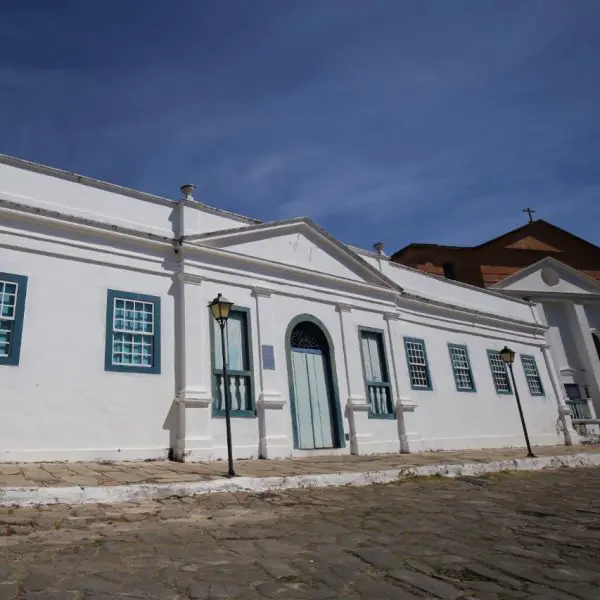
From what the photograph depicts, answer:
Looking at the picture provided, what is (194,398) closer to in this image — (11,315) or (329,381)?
(11,315)

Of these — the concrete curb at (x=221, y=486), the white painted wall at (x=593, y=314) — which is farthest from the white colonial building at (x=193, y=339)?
the white painted wall at (x=593, y=314)

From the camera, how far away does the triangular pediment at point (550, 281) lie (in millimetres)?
20391

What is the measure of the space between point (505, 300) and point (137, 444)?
14563mm

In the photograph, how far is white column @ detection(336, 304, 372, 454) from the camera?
1135 cm

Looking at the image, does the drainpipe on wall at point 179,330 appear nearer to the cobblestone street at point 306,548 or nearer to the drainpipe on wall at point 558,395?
the cobblestone street at point 306,548

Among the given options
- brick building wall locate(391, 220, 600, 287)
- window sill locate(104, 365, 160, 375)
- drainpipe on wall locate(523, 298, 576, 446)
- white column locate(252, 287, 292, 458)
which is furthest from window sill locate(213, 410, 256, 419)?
brick building wall locate(391, 220, 600, 287)

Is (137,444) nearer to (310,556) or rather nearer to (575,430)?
(310,556)

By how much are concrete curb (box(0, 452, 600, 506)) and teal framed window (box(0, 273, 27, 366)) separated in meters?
3.32

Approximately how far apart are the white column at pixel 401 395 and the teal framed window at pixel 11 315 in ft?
28.0

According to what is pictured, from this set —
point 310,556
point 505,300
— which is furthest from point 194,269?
point 505,300

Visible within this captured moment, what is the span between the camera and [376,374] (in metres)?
12.6

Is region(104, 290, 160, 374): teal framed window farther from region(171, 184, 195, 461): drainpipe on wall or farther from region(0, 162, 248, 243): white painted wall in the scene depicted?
region(0, 162, 248, 243): white painted wall

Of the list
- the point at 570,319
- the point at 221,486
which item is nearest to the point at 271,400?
the point at 221,486

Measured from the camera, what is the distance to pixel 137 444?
8.58 meters
